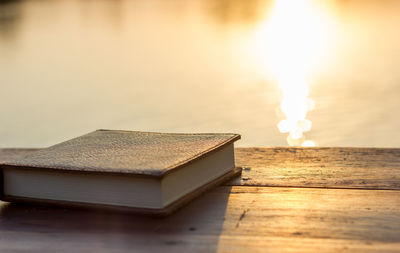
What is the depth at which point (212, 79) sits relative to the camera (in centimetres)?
336

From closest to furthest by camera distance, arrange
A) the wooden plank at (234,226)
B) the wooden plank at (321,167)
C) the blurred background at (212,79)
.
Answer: the wooden plank at (234,226)
the wooden plank at (321,167)
the blurred background at (212,79)

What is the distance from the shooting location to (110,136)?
82cm

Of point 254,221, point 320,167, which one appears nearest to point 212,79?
point 320,167

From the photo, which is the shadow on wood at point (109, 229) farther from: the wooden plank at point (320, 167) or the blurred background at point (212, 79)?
the blurred background at point (212, 79)

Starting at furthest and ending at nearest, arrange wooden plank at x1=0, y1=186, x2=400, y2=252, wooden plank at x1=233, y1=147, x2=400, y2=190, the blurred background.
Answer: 1. the blurred background
2. wooden plank at x1=233, y1=147, x2=400, y2=190
3. wooden plank at x1=0, y1=186, x2=400, y2=252

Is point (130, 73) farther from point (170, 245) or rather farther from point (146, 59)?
point (170, 245)

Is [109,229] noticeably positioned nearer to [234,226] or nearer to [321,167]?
[234,226]

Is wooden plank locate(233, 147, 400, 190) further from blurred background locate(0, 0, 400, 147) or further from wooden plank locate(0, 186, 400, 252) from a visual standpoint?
blurred background locate(0, 0, 400, 147)

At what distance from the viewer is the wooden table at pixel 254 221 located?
57 cm

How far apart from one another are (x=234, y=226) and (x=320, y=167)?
248 millimetres

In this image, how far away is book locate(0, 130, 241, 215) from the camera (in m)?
0.62

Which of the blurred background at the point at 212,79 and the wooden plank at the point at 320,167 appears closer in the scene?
the wooden plank at the point at 320,167

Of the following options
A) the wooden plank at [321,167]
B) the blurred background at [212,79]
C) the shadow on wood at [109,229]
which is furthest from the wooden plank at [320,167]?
the blurred background at [212,79]

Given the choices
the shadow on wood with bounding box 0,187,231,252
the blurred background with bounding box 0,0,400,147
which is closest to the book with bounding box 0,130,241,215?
the shadow on wood with bounding box 0,187,231,252
